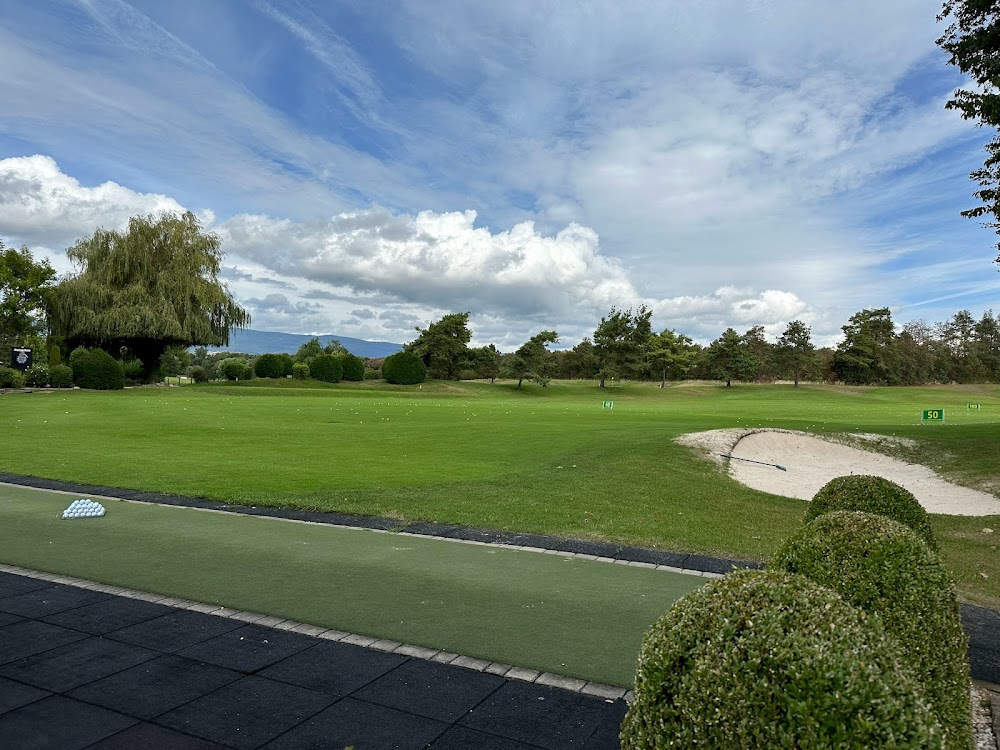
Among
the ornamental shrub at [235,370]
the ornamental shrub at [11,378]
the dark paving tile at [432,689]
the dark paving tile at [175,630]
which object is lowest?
the dark paving tile at [175,630]

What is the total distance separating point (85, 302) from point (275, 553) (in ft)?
144

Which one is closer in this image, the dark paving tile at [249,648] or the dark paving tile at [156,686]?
the dark paving tile at [156,686]

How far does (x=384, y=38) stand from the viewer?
→ 51.5 ft

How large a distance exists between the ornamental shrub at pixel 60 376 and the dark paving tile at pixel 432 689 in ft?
136

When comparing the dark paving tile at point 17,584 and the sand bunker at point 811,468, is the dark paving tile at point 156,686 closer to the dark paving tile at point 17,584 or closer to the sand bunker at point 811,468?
the dark paving tile at point 17,584

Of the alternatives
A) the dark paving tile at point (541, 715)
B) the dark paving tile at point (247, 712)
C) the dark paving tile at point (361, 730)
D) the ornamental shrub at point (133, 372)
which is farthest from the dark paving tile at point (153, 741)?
the ornamental shrub at point (133, 372)

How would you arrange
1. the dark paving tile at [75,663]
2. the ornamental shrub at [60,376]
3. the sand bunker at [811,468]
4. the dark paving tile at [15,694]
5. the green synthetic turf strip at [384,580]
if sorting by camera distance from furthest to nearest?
the ornamental shrub at [60,376] < the sand bunker at [811,468] < the green synthetic turf strip at [384,580] < the dark paving tile at [75,663] < the dark paving tile at [15,694]

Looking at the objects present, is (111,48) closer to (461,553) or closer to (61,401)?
(461,553)

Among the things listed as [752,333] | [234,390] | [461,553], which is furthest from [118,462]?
[752,333]

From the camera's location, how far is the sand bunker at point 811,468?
1238 cm

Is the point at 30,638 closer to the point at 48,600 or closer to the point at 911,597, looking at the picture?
the point at 48,600

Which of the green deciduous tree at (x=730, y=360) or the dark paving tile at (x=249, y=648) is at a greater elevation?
the green deciduous tree at (x=730, y=360)

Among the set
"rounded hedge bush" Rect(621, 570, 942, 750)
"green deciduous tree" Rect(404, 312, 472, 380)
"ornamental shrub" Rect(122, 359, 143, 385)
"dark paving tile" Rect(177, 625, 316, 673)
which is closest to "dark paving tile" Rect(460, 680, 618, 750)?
"rounded hedge bush" Rect(621, 570, 942, 750)

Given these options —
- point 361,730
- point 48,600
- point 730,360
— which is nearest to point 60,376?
point 48,600
